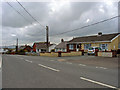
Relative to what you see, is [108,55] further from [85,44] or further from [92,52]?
[85,44]

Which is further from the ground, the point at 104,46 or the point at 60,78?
the point at 104,46

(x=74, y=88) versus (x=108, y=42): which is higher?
(x=108, y=42)

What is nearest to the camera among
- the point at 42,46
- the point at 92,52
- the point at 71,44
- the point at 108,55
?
the point at 108,55

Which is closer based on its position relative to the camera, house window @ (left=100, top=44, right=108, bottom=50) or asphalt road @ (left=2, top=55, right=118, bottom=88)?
asphalt road @ (left=2, top=55, right=118, bottom=88)

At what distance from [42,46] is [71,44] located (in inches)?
1478

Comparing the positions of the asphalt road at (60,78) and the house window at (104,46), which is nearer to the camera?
the asphalt road at (60,78)

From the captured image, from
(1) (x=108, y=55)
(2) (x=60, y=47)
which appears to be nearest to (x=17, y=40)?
(2) (x=60, y=47)

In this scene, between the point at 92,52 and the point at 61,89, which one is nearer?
the point at 61,89

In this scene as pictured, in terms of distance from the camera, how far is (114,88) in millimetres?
4430

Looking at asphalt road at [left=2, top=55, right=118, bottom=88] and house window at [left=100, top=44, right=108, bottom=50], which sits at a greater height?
house window at [left=100, top=44, right=108, bottom=50]

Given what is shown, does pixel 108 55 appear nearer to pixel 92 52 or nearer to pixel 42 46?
pixel 92 52

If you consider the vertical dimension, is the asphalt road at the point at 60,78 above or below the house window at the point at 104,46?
below

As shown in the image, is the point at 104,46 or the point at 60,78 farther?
the point at 104,46

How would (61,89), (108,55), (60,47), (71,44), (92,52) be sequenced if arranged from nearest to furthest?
(61,89), (108,55), (92,52), (71,44), (60,47)
